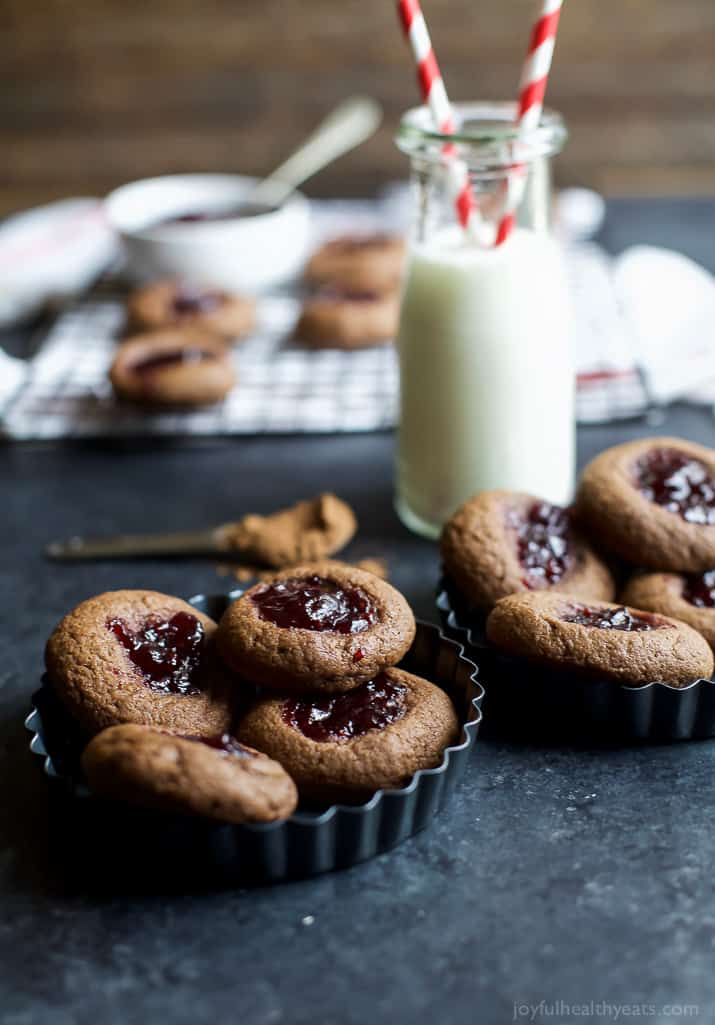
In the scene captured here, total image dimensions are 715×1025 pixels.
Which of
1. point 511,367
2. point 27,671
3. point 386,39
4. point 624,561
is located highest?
point 386,39

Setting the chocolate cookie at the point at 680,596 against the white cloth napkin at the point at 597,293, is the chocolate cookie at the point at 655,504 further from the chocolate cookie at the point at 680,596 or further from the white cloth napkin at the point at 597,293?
the white cloth napkin at the point at 597,293

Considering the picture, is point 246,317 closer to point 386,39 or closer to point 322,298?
point 322,298

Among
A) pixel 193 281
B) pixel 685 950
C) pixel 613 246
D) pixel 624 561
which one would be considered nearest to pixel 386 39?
pixel 613 246

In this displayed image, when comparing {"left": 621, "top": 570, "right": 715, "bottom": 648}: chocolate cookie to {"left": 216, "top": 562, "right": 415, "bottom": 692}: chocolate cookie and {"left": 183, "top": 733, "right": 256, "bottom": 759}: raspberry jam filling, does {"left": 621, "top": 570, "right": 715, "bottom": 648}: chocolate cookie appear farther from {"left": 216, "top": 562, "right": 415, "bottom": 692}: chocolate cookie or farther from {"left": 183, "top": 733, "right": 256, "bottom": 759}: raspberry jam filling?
{"left": 183, "top": 733, "right": 256, "bottom": 759}: raspberry jam filling

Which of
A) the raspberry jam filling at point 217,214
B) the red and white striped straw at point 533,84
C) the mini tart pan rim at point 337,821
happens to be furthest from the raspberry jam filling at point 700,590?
the raspberry jam filling at point 217,214

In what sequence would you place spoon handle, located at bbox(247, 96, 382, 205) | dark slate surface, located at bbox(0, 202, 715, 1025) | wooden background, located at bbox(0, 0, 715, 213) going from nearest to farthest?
dark slate surface, located at bbox(0, 202, 715, 1025) → spoon handle, located at bbox(247, 96, 382, 205) → wooden background, located at bbox(0, 0, 715, 213)

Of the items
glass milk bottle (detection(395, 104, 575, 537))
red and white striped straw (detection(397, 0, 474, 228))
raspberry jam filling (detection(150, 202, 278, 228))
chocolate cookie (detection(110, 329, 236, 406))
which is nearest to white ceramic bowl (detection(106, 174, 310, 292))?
raspberry jam filling (detection(150, 202, 278, 228))
